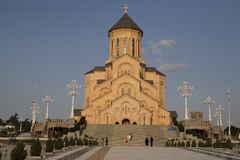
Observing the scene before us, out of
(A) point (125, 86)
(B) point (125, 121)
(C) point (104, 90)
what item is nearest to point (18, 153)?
(B) point (125, 121)

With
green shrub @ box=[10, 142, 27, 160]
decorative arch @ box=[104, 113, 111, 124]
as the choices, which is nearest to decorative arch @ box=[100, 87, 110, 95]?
decorative arch @ box=[104, 113, 111, 124]

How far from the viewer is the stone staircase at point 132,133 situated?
120 feet

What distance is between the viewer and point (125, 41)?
58.0 m

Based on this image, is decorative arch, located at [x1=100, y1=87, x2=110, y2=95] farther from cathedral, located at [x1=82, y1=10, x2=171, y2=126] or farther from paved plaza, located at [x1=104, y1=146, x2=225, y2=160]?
paved plaza, located at [x1=104, y1=146, x2=225, y2=160]

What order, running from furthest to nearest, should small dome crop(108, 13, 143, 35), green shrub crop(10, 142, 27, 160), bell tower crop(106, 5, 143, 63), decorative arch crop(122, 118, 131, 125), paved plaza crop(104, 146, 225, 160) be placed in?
small dome crop(108, 13, 143, 35)
bell tower crop(106, 5, 143, 63)
decorative arch crop(122, 118, 131, 125)
paved plaza crop(104, 146, 225, 160)
green shrub crop(10, 142, 27, 160)

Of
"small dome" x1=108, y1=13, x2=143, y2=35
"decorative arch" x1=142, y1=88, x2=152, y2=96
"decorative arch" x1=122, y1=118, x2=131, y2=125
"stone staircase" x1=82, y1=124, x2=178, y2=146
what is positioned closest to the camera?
"stone staircase" x1=82, y1=124, x2=178, y2=146

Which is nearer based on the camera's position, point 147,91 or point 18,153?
point 18,153

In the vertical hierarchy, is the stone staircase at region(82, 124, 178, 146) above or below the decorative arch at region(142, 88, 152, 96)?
below

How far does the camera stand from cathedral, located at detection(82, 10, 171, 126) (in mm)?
47438

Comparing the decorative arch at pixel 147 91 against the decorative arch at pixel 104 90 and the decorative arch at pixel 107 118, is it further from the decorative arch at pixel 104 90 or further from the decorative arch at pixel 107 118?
the decorative arch at pixel 107 118

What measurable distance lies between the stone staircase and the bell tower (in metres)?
18.2

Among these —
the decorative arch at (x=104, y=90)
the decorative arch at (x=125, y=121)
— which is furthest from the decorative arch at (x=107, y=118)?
the decorative arch at (x=104, y=90)

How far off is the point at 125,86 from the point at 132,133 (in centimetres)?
1369

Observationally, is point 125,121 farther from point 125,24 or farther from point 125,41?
point 125,24
